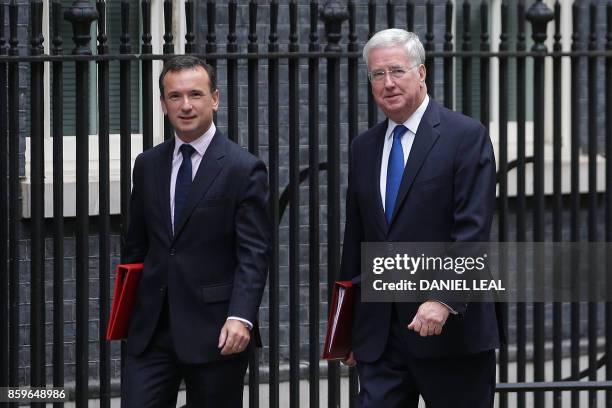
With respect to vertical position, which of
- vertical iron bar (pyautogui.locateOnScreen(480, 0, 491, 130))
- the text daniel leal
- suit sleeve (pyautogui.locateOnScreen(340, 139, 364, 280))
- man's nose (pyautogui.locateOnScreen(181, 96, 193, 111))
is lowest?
the text daniel leal

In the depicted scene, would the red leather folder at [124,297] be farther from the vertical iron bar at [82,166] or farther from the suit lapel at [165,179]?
the vertical iron bar at [82,166]

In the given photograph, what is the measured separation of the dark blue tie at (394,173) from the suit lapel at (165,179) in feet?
2.56

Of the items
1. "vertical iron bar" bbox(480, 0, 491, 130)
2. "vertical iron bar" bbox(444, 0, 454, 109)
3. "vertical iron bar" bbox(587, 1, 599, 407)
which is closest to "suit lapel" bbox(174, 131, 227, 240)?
"vertical iron bar" bbox(444, 0, 454, 109)

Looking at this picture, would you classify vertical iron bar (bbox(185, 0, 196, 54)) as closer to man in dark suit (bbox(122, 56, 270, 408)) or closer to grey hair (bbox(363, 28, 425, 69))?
man in dark suit (bbox(122, 56, 270, 408))

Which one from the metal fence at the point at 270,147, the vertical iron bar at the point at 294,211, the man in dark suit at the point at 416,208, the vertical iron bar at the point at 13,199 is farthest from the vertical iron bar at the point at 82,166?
the man in dark suit at the point at 416,208

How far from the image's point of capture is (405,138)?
18.2ft

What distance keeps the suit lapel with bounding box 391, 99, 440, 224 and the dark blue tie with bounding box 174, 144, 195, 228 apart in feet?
2.46

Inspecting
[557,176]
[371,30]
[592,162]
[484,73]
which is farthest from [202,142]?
[592,162]

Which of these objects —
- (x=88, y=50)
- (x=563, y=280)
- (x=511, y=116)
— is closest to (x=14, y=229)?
(x=88, y=50)

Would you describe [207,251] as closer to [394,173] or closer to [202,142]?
[202,142]

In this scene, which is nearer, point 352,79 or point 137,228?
point 137,228

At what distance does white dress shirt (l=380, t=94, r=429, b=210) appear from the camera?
5531mm

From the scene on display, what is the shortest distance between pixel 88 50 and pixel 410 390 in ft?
6.97

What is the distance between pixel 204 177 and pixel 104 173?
125 cm
